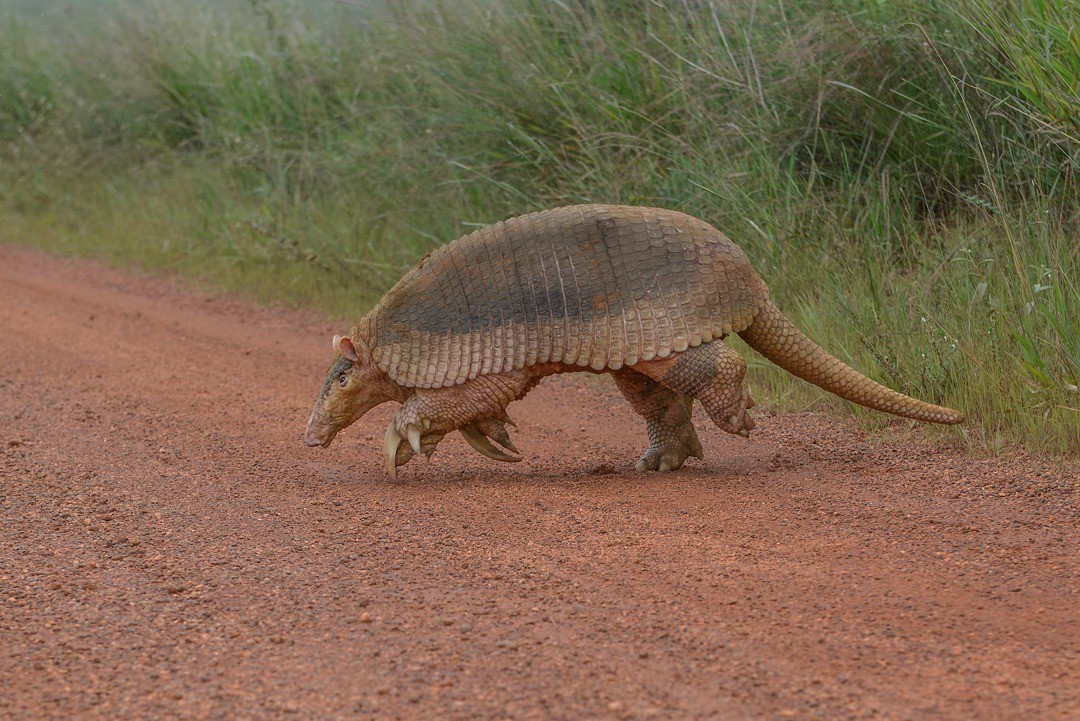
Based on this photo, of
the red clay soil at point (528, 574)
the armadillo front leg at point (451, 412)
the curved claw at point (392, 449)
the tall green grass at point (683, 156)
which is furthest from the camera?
the tall green grass at point (683, 156)

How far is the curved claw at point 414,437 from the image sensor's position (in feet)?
16.2

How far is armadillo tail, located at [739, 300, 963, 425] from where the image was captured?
4891mm

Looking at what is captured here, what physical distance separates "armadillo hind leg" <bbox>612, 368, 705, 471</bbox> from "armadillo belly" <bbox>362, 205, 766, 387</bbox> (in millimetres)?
398

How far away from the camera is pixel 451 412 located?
194 inches

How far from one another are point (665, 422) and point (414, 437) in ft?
3.24

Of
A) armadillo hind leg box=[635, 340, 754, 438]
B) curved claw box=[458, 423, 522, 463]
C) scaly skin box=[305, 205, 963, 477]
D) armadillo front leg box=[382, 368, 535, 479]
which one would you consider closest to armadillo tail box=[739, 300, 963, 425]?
scaly skin box=[305, 205, 963, 477]

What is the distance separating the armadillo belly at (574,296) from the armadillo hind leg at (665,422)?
1.31 feet

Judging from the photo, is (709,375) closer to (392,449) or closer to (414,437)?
(414,437)

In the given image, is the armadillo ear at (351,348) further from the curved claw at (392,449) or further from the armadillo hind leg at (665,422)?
the armadillo hind leg at (665,422)

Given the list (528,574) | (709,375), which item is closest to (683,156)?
(709,375)

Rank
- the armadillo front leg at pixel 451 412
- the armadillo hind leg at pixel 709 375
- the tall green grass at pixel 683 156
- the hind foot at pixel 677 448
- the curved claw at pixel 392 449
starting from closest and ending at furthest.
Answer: the armadillo hind leg at pixel 709 375
the armadillo front leg at pixel 451 412
the curved claw at pixel 392 449
the hind foot at pixel 677 448
the tall green grass at pixel 683 156

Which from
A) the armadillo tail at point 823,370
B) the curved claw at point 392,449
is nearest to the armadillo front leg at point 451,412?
the curved claw at point 392,449

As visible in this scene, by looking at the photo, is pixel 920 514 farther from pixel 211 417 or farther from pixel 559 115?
pixel 559 115

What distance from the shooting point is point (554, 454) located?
5.65m
